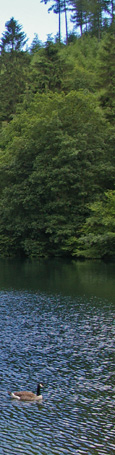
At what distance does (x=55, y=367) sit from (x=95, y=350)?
103 inches

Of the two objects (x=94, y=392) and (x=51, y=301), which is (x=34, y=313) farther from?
(x=94, y=392)

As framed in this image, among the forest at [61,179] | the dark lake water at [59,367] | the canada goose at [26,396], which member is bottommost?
the dark lake water at [59,367]

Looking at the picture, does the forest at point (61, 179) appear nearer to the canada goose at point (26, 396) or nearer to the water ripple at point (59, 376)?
the water ripple at point (59, 376)

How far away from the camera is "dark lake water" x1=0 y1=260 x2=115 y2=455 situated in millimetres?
12844

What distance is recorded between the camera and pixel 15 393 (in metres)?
15.5

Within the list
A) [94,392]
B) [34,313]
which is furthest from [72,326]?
[94,392]

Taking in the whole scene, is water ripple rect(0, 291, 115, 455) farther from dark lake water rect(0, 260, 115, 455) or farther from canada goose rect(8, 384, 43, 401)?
canada goose rect(8, 384, 43, 401)

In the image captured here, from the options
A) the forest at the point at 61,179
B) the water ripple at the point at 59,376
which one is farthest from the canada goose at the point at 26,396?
the forest at the point at 61,179

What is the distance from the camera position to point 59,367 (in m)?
18.6

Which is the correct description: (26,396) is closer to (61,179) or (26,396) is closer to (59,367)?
(59,367)

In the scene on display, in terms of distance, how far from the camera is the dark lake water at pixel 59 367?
12.8 metres

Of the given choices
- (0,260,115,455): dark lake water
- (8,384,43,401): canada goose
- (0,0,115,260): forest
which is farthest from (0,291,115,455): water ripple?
(0,0,115,260): forest

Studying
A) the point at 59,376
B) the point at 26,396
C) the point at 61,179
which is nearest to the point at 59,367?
the point at 59,376

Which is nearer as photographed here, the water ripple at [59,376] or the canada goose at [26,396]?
the water ripple at [59,376]
